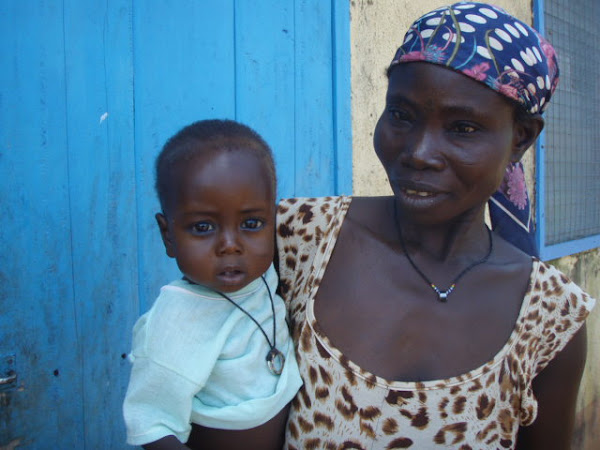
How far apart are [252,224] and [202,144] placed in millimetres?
225

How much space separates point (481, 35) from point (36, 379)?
168 centimetres

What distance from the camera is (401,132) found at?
137 centimetres

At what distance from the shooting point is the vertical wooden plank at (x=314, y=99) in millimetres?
2607

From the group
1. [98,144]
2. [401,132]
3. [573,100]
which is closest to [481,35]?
[401,132]

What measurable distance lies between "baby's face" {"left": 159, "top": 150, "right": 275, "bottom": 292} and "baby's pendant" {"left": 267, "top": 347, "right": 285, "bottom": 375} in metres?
0.18

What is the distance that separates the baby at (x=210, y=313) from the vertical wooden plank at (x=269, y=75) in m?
1.06

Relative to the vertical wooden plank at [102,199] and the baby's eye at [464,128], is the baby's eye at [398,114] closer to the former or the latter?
the baby's eye at [464,128]

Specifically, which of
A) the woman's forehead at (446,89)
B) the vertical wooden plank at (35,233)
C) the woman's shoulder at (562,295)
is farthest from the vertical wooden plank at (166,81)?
the woman's shoulder at (562,295)

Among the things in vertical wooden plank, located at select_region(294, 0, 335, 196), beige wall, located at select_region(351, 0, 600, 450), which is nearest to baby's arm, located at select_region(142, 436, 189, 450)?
vertical wooden plank, located at select_region(294, 0, 335, 196)

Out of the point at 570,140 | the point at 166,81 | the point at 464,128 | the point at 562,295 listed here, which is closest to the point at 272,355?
the point at 464,128

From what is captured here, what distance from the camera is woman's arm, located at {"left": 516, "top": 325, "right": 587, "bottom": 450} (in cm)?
153

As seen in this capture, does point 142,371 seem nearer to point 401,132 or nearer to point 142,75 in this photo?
point 401,132

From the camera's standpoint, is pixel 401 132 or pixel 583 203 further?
pixel 583 203

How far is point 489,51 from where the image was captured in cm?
132
